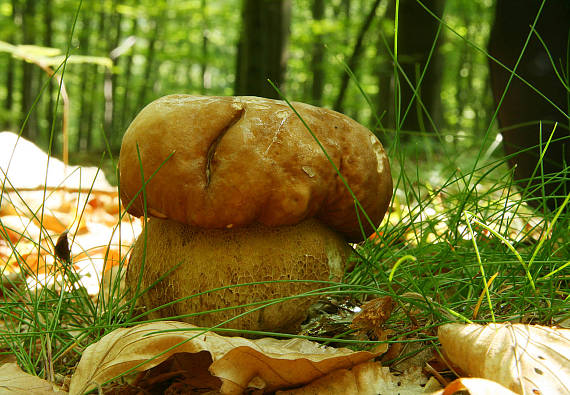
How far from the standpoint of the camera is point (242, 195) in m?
1.27

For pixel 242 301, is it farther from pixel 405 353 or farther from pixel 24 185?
pixel 24 185

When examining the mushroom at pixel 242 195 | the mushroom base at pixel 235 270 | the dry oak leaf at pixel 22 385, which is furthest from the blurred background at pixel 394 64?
the dry oak leaf at pixel 22 385

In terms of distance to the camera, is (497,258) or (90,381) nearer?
(90,381)

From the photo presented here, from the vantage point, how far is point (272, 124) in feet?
4.33

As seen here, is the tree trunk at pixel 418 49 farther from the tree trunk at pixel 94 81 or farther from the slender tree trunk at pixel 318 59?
the tree trunk at pixel 94 81

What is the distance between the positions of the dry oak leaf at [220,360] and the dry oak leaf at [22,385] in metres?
0.06

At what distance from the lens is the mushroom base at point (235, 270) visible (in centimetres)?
136

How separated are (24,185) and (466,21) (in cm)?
1689

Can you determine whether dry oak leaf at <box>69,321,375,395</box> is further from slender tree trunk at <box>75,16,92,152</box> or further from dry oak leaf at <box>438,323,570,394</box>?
slender tree trunk at <box>75,16,92,152</box>

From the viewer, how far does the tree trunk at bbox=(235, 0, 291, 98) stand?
484 cm

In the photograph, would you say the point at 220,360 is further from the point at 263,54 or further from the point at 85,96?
the point at 85,96

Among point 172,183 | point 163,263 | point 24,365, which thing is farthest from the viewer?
point 163,263

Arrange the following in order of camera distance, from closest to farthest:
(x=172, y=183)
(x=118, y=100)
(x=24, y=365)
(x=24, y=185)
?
(x=24, y=365), (x=172, y=183), (x=24, y=185), (x=118, y=100)

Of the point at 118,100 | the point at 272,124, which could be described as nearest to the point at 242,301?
the point at 272,124
